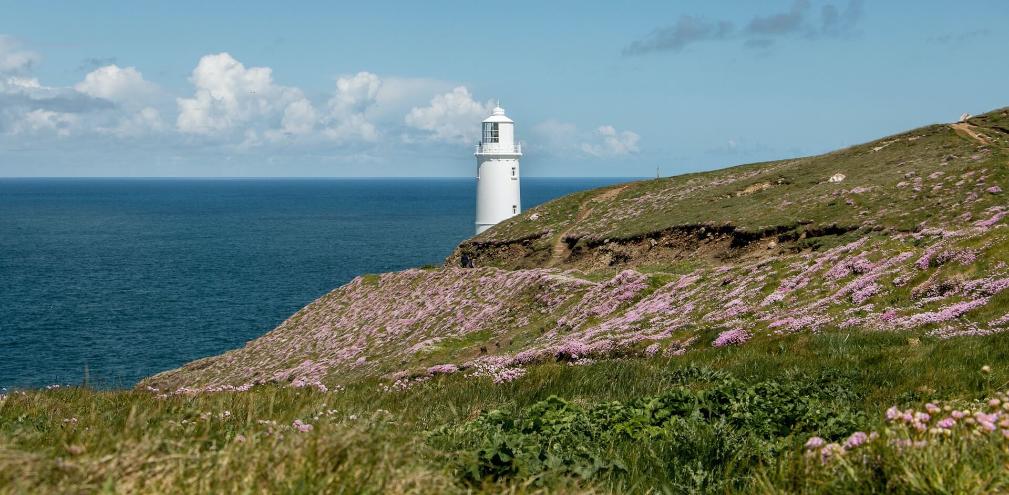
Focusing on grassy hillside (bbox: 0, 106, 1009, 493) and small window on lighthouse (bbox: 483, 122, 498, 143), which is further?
small window on lighthouse (bbox: 483, 122, 498, 143)

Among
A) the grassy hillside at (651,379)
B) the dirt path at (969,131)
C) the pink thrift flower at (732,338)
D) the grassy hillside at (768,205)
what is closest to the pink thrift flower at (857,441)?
the grassy hillside at (651,379)

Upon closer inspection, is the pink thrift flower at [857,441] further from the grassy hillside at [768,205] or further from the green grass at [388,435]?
the grassy hillside at [768,205]

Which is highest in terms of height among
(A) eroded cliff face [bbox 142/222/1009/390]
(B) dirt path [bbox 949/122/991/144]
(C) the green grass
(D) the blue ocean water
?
(B) dirt path [bbox 949/122/991/144]

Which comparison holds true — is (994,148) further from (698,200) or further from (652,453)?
(652,453)

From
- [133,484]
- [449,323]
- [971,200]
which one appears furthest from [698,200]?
[133,484]

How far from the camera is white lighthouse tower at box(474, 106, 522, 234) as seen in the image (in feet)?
279

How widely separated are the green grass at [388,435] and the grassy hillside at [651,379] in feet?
0.11

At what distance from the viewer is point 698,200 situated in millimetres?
57281

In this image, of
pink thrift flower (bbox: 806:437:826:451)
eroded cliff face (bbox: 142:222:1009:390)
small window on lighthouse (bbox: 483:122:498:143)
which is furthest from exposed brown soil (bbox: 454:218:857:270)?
pink thrift flower (bbox: 806:437:826:451)

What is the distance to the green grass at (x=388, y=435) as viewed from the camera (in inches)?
233

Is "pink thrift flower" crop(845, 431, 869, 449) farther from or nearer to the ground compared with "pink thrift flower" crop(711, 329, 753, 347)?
farther from the ground

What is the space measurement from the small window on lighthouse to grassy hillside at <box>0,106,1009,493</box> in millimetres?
36535

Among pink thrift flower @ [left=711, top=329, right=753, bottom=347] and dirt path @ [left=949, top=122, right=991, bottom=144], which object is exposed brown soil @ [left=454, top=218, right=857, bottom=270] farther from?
dirt path @ [left=949, top=122, right=991, bottom=144]

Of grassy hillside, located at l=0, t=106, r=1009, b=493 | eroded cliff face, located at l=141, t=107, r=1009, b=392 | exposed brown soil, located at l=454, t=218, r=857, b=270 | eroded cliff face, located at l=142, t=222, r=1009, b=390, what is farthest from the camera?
exposed brown soil, located at l=454, t=218, r=857, b=270
